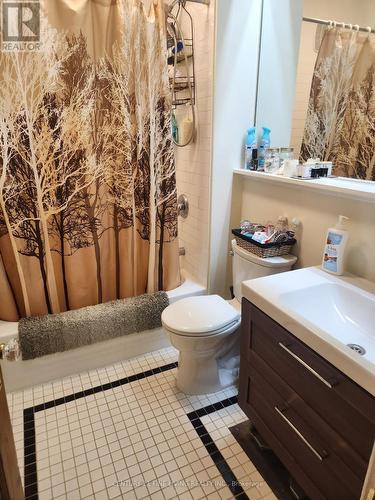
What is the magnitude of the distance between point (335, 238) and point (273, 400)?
0.70 metres

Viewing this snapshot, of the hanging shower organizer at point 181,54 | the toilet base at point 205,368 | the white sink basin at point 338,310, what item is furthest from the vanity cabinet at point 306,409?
the hanging shower organizer at point 181,54

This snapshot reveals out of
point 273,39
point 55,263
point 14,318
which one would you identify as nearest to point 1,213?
point 55,263

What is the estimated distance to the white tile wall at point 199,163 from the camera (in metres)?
1.82

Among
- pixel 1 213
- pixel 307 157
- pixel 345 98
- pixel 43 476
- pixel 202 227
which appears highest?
pixel 345 98

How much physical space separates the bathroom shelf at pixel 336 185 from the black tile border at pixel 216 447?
3.85 feet

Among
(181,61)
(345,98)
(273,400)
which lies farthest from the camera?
(181,61)

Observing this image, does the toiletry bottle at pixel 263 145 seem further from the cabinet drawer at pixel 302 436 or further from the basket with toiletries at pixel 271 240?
the cabinet drawer at pixel 302 436

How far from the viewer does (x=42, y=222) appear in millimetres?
1772

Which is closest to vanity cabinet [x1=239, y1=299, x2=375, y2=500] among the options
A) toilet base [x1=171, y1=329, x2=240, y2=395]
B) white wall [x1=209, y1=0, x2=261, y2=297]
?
toilet base [x1=171, y1=329, x2=240, y2=395]

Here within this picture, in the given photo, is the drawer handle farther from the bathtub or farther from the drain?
the bathtub

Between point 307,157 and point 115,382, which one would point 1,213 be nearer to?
point 115,382

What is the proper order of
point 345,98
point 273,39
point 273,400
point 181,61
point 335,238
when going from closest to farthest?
point 273,400
point 335,238
point 345,98
point 273,39
point 181,61

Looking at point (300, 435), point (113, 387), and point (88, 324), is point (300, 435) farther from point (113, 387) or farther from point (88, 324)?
point (88, 324)

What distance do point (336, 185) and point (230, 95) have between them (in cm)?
84
